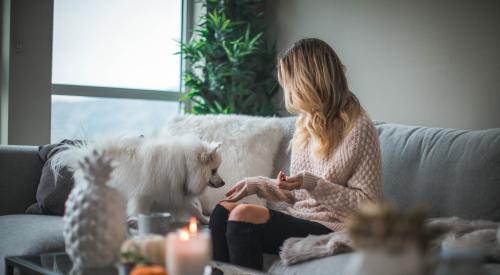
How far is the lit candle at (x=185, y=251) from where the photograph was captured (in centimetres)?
132

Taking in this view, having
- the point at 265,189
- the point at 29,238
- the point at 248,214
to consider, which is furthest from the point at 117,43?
the point at 248,214

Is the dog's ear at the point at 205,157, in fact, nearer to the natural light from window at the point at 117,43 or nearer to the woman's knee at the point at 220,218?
the woman's knee at the point at 220,218

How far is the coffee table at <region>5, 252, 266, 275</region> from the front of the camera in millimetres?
1592

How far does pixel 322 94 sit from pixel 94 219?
1.19m

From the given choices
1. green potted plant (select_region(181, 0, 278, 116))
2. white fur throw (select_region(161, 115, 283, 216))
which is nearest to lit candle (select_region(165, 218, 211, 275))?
white fur throw (select_region(161, 115, 283, 216))

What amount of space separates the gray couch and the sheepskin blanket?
0.03 metres

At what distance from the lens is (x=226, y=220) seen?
2.26 metres

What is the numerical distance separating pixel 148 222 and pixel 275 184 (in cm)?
85

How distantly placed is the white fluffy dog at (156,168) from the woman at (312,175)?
33cm

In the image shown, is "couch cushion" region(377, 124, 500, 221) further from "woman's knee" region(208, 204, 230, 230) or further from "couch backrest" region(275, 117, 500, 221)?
"woman's knee" region(208, 204, 230, 230)

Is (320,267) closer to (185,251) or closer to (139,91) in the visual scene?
(185,251)

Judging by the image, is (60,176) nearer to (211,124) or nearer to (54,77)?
(211,124)

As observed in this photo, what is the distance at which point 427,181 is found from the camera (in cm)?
255

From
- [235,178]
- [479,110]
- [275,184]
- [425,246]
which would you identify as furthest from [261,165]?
[425,246]
